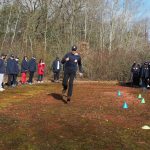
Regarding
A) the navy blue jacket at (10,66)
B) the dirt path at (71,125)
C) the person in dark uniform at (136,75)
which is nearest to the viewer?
the dirt path at (71,125)

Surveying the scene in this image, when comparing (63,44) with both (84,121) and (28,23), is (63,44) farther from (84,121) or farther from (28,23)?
(84,121)

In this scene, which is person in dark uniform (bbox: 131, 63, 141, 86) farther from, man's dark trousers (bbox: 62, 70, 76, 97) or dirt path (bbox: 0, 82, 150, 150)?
man's dark trousers (bbox: 62, 70, 76, 97)

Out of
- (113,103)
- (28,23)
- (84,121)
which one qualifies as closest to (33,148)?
(84,121)

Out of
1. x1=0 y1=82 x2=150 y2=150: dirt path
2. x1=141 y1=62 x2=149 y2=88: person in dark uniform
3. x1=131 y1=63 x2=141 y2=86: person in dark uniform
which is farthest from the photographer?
x1=131 y1=63 x2=141 y2=86: person in dark uniform

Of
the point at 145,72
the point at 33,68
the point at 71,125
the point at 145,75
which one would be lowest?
the point at 71,125

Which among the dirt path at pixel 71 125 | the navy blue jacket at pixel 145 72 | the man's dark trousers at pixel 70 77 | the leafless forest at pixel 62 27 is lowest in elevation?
the dirt path at pixel 71 125

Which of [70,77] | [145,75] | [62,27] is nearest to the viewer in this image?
[70,77]

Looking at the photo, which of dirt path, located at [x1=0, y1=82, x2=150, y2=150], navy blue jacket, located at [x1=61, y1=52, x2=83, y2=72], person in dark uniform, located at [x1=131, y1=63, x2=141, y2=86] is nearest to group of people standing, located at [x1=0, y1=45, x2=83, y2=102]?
navy blue jacket, located at [x1=61, y1=52, x2=83, y2=72]

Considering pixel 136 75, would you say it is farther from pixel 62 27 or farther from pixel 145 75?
pixel 62 27

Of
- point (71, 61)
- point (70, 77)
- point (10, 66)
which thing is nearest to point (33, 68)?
point (10, 66)

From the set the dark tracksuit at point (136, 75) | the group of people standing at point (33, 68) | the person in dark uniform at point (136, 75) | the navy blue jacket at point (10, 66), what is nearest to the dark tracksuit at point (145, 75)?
the person in dark uniform at point (136, 75)

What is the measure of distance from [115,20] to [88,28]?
351 cm

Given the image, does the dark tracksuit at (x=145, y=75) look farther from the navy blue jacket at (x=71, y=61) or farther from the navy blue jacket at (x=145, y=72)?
the navy blue jacket at (x=71, y=61)

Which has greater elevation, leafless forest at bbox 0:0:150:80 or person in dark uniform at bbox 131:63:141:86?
leafless forest at bbox 0:0:150:80
